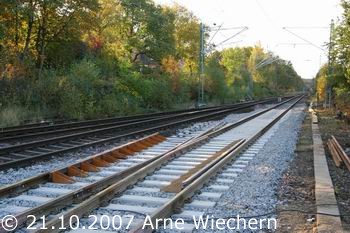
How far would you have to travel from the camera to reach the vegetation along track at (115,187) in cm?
647

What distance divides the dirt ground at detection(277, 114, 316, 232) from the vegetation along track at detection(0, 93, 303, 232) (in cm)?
132

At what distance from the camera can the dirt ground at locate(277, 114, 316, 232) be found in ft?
21.5

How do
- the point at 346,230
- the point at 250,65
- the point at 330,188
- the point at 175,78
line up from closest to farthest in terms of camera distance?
1. the point at 346,230
2. the point at 330,188
3. the point at 175,78
4. the point at 250,65

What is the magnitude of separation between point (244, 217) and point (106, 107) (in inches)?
859

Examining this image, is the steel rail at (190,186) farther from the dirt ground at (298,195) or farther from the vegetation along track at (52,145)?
the vegetation along track at (52,145)

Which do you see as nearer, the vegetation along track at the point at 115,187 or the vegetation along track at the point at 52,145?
the vegetation along track at the point at 115,187

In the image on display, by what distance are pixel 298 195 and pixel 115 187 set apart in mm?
3097

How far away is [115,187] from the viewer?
7688mm

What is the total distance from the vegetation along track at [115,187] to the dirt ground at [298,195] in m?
1.32

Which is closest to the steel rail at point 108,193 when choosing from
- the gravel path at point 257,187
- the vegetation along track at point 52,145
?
the gravel path at point 257,187

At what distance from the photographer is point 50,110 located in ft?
80.0


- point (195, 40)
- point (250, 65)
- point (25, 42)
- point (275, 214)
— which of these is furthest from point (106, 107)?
point (250, 65)

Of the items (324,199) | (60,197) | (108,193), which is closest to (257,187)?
(324,199)

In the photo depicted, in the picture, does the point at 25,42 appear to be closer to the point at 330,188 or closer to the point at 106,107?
the point at 106,107
